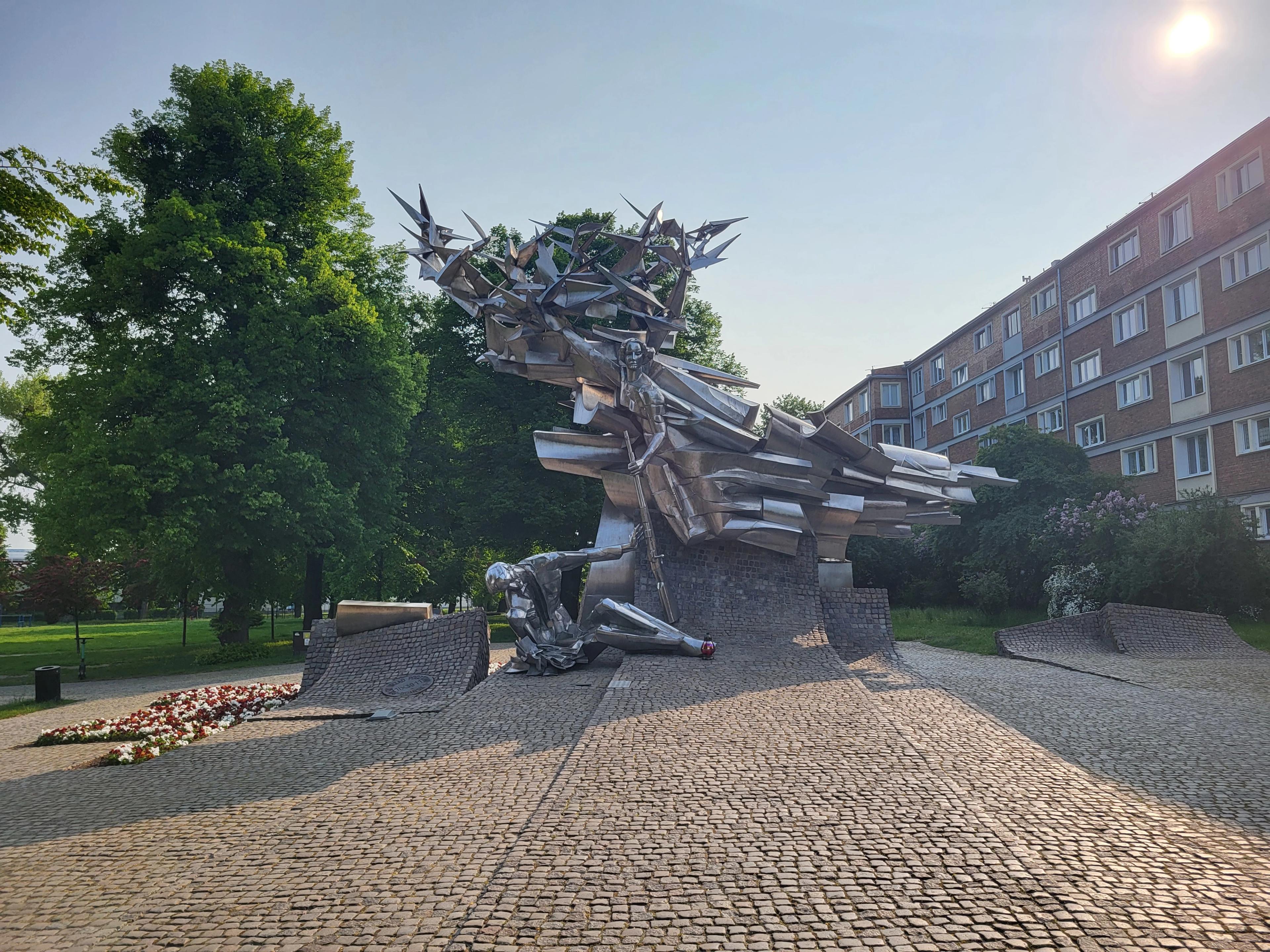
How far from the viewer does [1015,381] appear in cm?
4112

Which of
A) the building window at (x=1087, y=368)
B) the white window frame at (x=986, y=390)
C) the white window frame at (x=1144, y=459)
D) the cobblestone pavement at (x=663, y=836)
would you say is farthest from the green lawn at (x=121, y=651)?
the white window frame at (x=986, y=390)

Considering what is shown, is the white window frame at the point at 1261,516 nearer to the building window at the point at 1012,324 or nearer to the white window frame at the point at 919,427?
the building window at the point at 1012,324

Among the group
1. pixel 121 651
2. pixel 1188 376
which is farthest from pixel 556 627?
pixel 1188 376

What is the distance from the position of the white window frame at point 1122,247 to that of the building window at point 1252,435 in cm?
809

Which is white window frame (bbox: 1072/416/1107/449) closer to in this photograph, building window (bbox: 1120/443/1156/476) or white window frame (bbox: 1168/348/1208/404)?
building window (bbox: 1120/443/1156/476)

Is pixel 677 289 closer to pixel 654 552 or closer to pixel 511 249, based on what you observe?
pixel 511 249

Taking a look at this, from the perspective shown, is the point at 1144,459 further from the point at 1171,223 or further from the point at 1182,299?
the point at 1171,223

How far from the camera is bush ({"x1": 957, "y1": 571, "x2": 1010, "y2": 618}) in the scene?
87.4 feet

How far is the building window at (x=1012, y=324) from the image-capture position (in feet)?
133

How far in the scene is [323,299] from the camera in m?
23.7

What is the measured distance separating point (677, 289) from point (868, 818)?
36.0 ft

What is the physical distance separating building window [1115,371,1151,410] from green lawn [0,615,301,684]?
29.4 meters

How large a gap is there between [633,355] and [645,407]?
35.7 inches

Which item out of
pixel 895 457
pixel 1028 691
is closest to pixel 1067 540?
pixel 895 457
